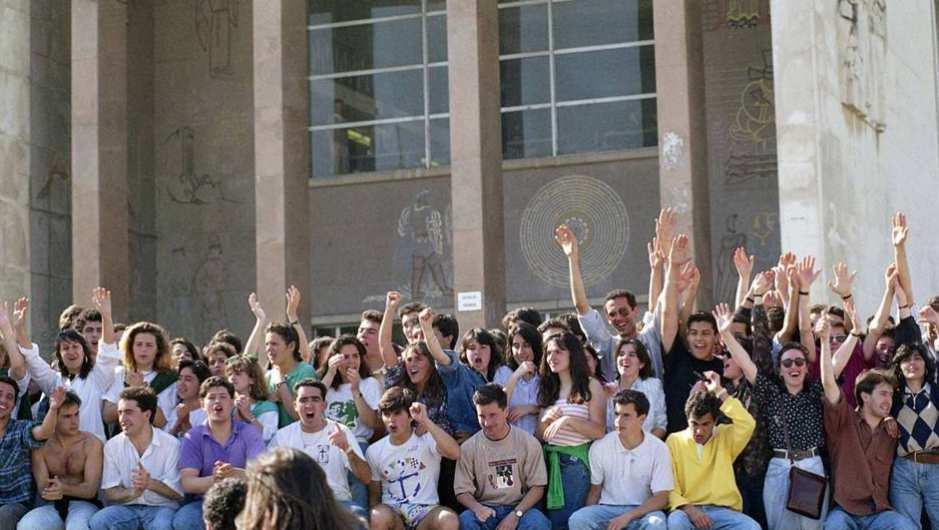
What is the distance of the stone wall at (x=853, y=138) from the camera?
1786 cm

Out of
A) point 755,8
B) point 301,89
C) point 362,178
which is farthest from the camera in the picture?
point 362,178

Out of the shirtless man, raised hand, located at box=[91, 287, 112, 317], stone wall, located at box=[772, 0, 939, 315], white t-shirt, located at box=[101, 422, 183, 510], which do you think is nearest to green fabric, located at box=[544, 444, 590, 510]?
white t-shirt, located at box=[101, 422, 183, 510]

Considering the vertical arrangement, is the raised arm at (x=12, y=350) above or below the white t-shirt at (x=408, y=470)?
above

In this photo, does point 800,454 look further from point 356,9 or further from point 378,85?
point 356,9

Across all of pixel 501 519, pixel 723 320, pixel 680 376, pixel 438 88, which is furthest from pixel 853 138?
pixel 501 519

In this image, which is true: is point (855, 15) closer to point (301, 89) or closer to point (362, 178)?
point (301, 89)

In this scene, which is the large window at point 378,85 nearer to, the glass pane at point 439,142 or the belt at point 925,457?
the glass pane at point 439,142

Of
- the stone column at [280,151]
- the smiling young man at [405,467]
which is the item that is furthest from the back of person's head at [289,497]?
the stone column at [280,151]

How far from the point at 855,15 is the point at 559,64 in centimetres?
696

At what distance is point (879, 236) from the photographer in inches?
747

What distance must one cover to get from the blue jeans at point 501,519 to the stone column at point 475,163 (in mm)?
8450

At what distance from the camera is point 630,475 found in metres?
10.9

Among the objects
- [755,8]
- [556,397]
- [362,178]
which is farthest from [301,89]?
[556,397]

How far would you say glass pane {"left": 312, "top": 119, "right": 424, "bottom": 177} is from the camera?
25.7m
